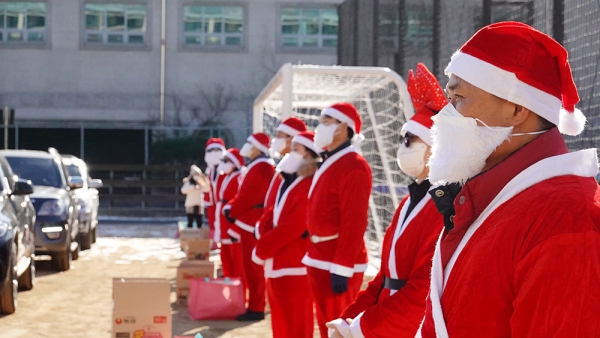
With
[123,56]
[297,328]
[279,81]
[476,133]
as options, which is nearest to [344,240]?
[297,328]

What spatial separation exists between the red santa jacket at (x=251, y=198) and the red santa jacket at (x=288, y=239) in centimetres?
312

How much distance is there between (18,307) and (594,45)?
25.7 ft

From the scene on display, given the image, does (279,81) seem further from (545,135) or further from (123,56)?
(123,56)

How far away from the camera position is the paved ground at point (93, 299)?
9703 mm

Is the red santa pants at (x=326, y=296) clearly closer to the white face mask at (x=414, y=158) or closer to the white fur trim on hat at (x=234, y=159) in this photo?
the white face mask at (x=414, y=158)

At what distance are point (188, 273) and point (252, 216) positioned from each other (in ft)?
4.26

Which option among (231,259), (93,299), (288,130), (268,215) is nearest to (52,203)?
(93,299)

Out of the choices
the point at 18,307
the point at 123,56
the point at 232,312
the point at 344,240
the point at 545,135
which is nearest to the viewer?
the point at 545,135

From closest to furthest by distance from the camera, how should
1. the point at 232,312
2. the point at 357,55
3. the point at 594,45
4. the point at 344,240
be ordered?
1. the point at 594,45
2. the point at 344,240
3. the point at 232,312
4. the point at 357,55

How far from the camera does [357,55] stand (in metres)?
Result: 13.8

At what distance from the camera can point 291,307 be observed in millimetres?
7234

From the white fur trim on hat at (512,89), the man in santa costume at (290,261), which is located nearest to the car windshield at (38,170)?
the man in santa costume at (290,261)

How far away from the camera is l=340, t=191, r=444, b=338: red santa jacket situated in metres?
3.94

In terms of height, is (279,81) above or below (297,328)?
above
